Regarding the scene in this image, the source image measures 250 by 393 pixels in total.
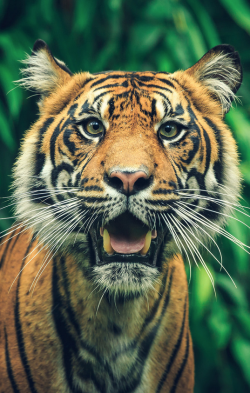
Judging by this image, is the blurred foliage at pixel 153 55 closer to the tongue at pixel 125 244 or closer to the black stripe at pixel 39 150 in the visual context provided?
the black stripe at pixel 39 150

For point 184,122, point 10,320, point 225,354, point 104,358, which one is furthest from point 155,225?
point 225,354

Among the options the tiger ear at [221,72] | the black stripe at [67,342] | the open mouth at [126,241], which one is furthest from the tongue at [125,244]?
the tiger ear at [221,72]

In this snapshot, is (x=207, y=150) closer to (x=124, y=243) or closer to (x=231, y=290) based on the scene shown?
(x=124, y=243)

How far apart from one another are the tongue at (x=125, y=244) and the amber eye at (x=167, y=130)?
311 millimetres

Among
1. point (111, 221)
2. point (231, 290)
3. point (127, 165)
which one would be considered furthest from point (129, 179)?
point (231, 290)

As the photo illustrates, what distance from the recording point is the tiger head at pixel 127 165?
1106mm

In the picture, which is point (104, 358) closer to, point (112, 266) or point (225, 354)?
point (112, 266)

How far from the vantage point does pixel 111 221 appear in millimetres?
1145

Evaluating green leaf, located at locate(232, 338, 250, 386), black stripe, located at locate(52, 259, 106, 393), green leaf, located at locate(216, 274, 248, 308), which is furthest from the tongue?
green leaf, located at locate(232, 338, 250, 386)

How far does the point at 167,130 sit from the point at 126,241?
344mm

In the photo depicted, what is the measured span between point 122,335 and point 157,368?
15cm

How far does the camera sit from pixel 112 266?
1.12 meters

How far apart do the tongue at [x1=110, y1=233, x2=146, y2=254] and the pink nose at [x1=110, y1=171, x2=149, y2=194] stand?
0.15 m

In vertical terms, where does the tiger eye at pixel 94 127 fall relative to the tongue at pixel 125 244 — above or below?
above
